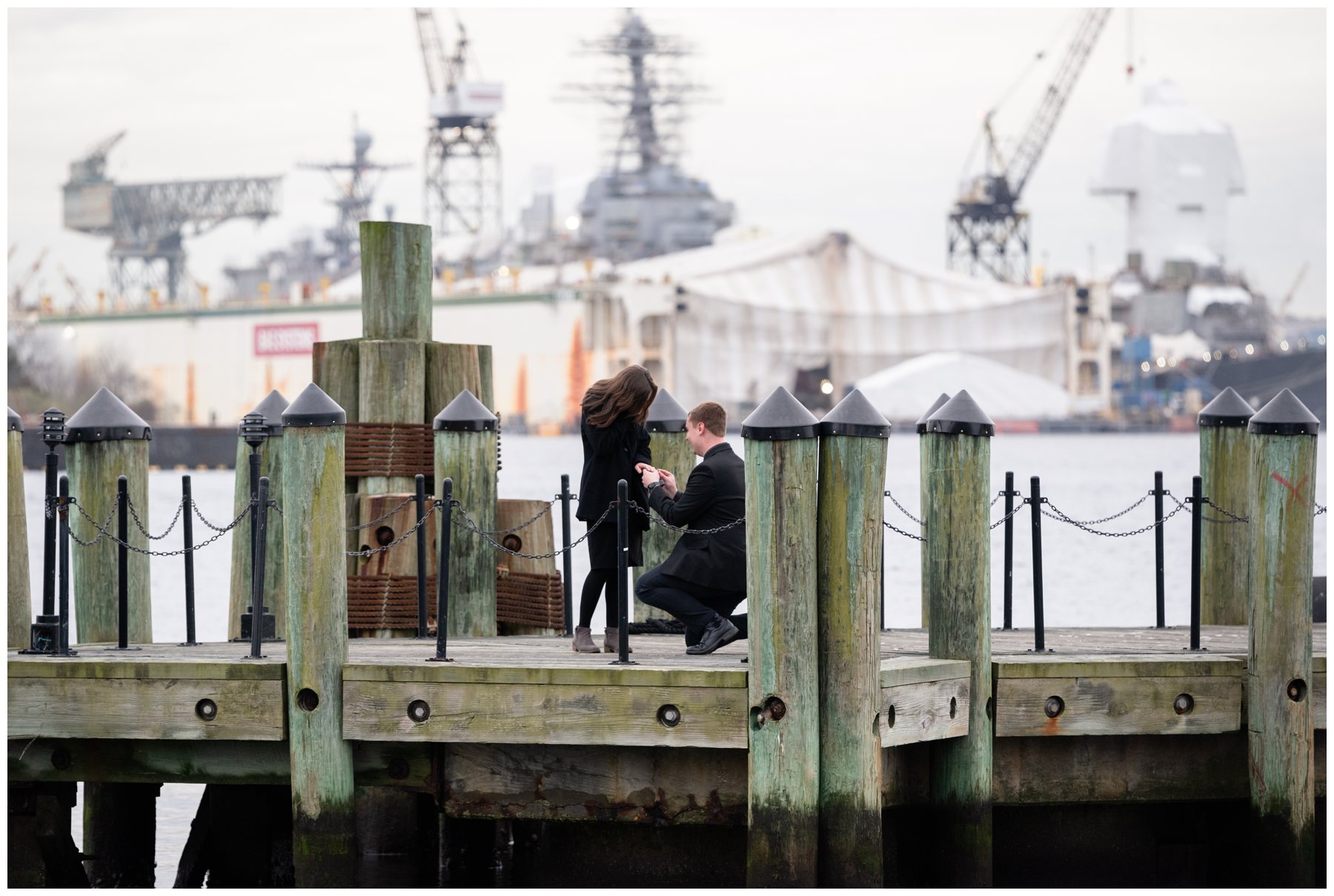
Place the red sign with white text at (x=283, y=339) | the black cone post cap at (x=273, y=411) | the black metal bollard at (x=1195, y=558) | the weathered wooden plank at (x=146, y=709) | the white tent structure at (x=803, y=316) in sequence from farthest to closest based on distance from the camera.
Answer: the red sign with white text at (x=283, y=339), the white tent structure at (x=803, y=316), the black cone post cap at (x=273, y=411), the black metal bollard at (x=1195, y=558), the weathered wooden plank at (x=146, y=709)

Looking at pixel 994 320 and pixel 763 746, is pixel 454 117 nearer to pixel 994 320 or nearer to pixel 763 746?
pixel 994 320

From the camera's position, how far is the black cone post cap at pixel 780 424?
30.5 ft

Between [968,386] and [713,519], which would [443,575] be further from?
[968,386]

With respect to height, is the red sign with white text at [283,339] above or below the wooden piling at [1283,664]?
above

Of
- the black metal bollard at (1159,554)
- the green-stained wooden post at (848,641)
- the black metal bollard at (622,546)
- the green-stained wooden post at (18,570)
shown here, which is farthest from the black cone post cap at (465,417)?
the black metal bollard at (1159,554)

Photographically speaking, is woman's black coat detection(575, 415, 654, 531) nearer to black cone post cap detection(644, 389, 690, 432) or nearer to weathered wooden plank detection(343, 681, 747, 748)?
weathered wooden plank detection(343, 681, 747, 748)

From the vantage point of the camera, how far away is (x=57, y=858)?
11.1m

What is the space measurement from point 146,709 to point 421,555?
68.3 inches

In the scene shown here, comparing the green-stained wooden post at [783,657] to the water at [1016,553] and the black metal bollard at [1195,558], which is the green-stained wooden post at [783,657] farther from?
the water at [1016,553]

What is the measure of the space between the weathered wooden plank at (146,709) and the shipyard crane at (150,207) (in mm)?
148360

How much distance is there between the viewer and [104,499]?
460 inches

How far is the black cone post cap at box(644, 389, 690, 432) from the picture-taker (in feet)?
42.1

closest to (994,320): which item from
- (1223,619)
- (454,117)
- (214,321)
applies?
(454,117)

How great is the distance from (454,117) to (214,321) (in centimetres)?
2307
